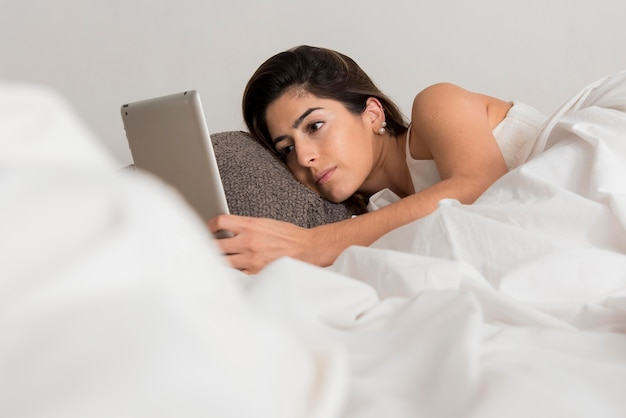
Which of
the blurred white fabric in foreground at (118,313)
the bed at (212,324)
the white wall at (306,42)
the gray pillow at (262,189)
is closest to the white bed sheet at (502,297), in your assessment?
the bed at (212,324)

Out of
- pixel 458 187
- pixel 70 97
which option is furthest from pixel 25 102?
pixel 70 97

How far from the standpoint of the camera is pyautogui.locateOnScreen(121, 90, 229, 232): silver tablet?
1.37m

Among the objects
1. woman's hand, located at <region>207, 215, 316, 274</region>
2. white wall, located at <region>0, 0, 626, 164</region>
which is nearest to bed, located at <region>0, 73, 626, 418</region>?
woman's hand, located at <region>207, 215, 316, 274</region>

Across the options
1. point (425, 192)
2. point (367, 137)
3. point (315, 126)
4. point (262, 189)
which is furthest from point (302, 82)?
point (425, 192)

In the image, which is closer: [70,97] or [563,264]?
[563,264]

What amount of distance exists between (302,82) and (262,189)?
0.39 m

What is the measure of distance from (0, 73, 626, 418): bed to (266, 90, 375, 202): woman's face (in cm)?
102

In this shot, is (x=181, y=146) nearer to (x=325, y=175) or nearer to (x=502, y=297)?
(x=325, y=175)

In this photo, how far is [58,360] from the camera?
0.32m

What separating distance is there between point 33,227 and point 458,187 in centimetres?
131

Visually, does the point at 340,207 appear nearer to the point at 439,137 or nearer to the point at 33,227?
the point at 439,137

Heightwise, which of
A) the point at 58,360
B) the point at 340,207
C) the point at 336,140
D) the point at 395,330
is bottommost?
the point at 340,207

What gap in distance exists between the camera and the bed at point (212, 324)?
1.06 feet

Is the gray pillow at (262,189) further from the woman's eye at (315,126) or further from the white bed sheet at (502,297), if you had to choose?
the white bed sheet at (502,297)
